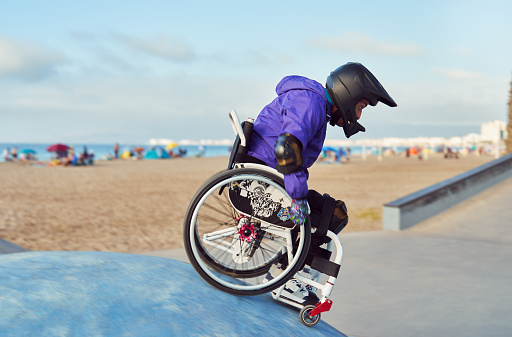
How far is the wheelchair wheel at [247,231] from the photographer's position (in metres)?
2.77

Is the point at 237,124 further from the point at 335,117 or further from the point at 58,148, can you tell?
the point at 58,148

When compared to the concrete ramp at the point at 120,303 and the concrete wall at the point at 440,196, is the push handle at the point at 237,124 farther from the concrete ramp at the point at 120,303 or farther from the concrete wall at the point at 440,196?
the concrete wall at the point at 440,196

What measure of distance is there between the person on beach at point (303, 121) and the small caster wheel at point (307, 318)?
0.12 metres

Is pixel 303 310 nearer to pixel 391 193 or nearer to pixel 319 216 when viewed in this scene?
pixel 319 216

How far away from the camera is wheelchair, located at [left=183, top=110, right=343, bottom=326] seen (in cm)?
278

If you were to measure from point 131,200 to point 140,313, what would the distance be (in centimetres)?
1314

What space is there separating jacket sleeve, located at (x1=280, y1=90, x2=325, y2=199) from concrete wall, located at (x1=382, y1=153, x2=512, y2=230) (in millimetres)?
6397

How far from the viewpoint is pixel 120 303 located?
2.34 m

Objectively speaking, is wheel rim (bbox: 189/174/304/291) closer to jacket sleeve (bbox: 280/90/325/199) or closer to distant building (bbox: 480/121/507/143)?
jacket sleeve (bbox: 280/90/325/199)

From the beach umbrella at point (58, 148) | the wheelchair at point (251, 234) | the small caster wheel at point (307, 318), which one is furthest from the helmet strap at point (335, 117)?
the beach umbrella at point (58, 148)

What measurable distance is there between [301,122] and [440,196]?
26.7 ft

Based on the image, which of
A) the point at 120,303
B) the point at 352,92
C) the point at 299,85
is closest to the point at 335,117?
the point at 352,92

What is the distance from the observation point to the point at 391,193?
16.6 metres

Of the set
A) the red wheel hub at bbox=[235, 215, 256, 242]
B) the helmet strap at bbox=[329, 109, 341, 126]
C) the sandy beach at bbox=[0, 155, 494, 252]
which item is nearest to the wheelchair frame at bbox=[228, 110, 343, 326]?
the red wheel hub at bbox=[235, 215, 256, 242]
